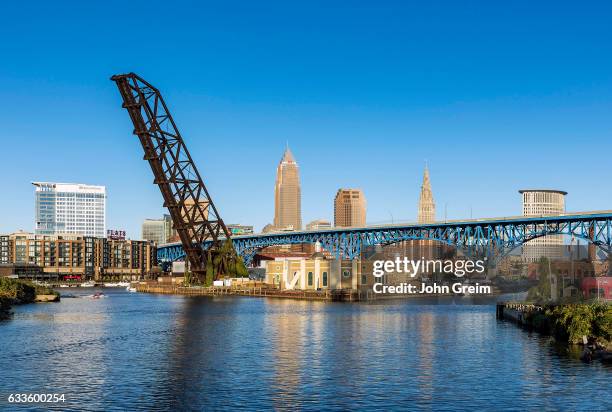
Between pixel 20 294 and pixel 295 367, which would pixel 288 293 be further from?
pixel 295 367

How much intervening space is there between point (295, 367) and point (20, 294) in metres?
66.4

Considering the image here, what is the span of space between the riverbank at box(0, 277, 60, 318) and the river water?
17.8 meters

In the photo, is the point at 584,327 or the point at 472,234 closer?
the point at 584,327

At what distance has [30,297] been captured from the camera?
99.9 m

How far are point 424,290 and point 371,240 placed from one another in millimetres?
27069

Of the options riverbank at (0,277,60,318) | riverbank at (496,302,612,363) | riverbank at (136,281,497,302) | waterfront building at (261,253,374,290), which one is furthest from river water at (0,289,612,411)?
waterfront building at (261,253,374,290)

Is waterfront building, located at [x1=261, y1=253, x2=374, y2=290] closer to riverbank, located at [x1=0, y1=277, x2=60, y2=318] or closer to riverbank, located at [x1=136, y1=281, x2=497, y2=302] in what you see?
riverbank, located at [x1=136, y1=281, x2=497, y2=302]

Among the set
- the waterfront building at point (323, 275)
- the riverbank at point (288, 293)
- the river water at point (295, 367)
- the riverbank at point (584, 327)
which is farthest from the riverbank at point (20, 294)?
the riverbank at point (584, 327)

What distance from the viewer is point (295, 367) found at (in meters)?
38.0

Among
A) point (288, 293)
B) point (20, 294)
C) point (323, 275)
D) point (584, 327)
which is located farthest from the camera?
point (323, 275)

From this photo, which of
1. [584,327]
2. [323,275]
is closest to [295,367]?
[584,327]

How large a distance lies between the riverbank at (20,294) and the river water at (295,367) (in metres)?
17.8

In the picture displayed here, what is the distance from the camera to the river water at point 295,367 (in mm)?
29844

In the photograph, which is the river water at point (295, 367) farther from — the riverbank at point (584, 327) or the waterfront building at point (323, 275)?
the waterfront building at point (323, 275)
